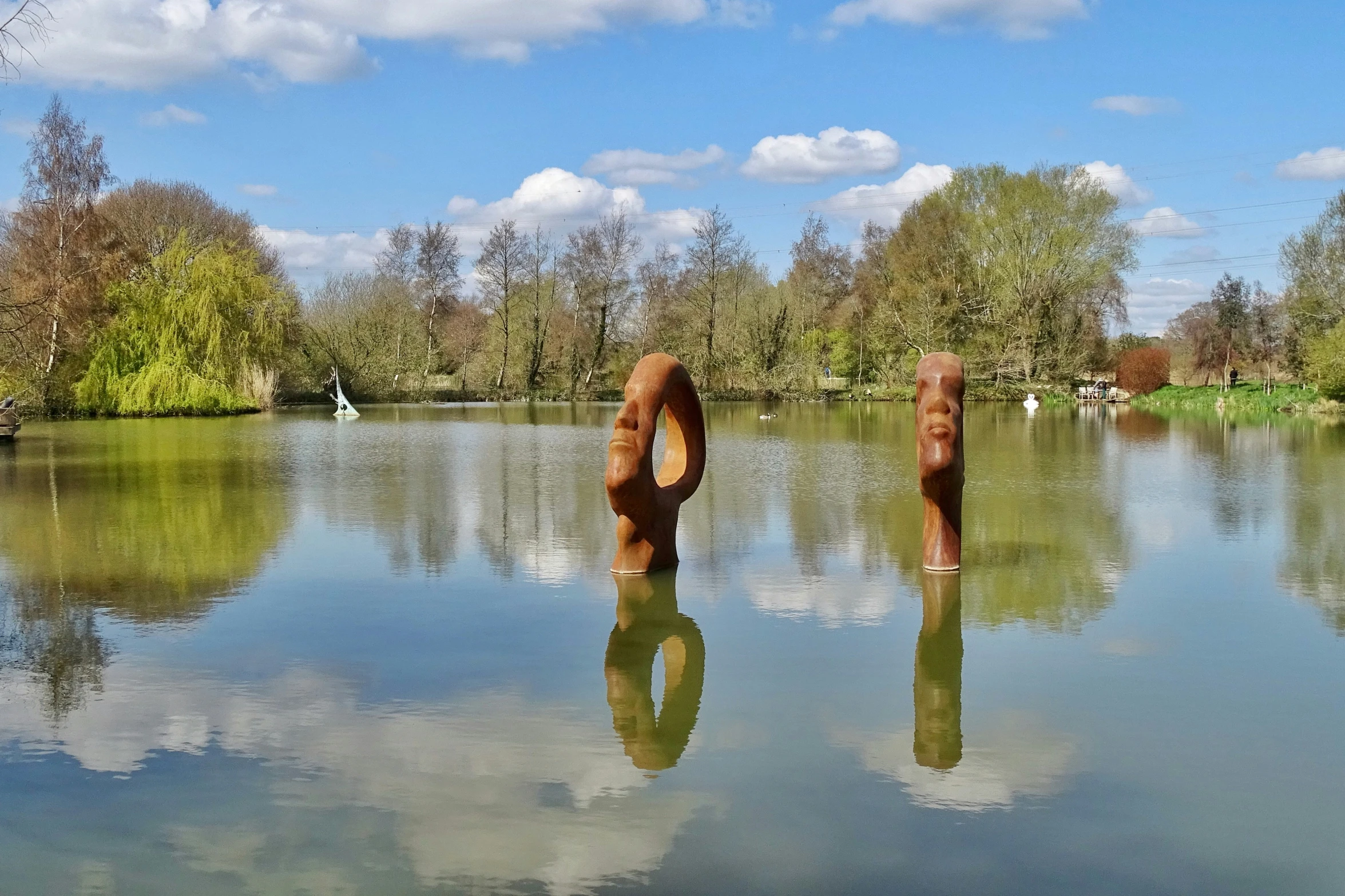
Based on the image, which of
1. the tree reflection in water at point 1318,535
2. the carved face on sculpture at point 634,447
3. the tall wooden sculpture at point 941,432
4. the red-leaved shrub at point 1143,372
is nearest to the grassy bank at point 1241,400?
the red-leaved shrub at point 1143,372

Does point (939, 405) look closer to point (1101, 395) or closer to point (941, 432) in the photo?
point (941, 432)

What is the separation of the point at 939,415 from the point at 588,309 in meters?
54.7

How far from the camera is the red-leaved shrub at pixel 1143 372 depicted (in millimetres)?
62000

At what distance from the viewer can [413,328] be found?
194 feet

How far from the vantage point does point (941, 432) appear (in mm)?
9773

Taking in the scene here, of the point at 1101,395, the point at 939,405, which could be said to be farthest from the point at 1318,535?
the point at 1101,395

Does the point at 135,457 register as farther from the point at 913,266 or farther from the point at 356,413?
the point at 913,266

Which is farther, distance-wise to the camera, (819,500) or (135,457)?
(135,457)

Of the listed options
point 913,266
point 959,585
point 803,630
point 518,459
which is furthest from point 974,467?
point 913,266

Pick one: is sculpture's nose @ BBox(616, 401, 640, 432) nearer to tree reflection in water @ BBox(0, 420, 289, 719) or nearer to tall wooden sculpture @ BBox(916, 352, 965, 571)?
tall wooden sculpture @ BBox(916, 352, 965, 571)

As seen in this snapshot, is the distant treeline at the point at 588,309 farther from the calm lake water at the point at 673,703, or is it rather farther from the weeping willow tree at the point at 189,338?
the calm lake water at the point at 673,703

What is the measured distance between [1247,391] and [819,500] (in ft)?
140

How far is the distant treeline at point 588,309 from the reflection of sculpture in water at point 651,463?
2131 cm

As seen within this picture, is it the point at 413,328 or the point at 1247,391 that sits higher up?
the point at 413,328
